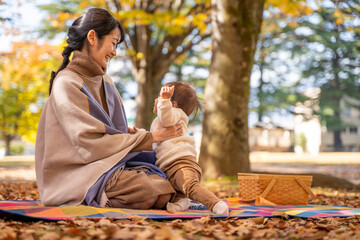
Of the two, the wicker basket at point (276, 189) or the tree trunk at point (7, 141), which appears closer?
the wicker basket at point (276, 189)

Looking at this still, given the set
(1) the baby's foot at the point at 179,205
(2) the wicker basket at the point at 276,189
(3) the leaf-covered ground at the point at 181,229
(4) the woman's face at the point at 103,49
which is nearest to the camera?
(3) the leaf-covered ground at the point at 181,229

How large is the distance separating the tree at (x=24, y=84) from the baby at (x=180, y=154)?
1304 centimetres

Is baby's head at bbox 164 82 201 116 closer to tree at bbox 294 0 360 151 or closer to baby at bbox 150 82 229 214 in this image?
baby at bbox 150 82 229 214

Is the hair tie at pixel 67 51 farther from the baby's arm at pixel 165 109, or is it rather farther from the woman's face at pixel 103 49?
the baby's arm at pixel 165 109

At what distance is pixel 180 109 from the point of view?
13.3 feet

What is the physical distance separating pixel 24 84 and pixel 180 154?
1845 centimetres

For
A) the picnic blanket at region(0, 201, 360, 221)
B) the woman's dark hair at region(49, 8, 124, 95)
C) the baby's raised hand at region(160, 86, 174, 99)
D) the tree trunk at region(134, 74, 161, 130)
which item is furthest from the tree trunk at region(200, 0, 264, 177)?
the tree trunk at region(134, 74, 161, 130)

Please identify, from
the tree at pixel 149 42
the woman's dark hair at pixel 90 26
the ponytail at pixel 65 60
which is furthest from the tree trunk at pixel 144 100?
the woman's dark hair at pixel 90 26

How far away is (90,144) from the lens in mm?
3398

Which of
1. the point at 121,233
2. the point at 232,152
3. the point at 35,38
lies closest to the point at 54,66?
A: the point at 35,38

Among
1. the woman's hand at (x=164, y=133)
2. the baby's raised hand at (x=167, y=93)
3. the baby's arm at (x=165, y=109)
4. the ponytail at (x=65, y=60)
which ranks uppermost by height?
the ponytail at (x=65, y=60)

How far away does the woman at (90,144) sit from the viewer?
343 cm

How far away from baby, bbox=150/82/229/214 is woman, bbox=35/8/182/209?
0.35 ft

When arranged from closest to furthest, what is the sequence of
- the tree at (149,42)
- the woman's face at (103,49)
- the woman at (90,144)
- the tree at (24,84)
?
the woman at (90,144) < the woman's face at (103,49) < the tree at (149,42) < the tree at (24,84)
